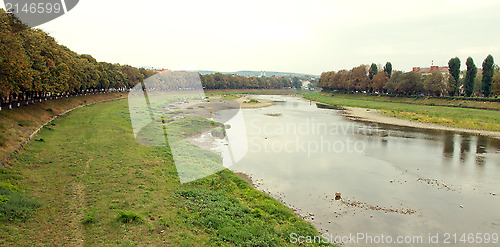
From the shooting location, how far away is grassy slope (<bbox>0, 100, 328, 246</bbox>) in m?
10.3

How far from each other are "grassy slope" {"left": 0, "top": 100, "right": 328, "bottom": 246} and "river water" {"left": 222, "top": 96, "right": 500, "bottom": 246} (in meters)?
2.97

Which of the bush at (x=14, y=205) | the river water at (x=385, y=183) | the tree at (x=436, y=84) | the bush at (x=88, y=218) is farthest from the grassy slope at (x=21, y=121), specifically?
the tree at (x=436, y=84)

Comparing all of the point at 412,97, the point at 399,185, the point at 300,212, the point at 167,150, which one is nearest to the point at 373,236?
the point at 300,212

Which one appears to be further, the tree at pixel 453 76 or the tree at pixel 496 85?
the tree at pixel 453 76

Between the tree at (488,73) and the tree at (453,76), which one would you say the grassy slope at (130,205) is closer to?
the tree at (488,73)

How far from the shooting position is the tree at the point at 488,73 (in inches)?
2643

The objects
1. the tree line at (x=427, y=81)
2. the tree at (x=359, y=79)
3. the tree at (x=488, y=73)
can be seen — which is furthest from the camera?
the tree at (x=359, y=79)

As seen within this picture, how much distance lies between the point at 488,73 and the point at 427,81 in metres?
15.9

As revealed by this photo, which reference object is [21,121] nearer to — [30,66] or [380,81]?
[30,66]

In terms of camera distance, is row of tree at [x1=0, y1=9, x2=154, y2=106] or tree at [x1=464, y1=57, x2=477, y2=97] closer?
row of tree at [x1=0, y1=9, x2=154, y2=106]

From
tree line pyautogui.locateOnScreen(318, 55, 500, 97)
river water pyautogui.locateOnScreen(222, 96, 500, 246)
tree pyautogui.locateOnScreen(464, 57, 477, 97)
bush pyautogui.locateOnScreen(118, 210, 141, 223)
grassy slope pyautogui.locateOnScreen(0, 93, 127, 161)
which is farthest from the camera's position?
tree pyautogui.locateOnScreen(464, 57, 477, 97)

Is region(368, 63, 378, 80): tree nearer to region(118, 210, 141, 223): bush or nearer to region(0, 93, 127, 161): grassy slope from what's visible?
region(0, 93, 127, 161): grassy slope

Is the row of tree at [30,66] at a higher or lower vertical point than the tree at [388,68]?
lower

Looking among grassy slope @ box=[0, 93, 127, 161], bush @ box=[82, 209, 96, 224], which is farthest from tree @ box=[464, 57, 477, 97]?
grassy slope @ box=[0, 93, 127, 161]
